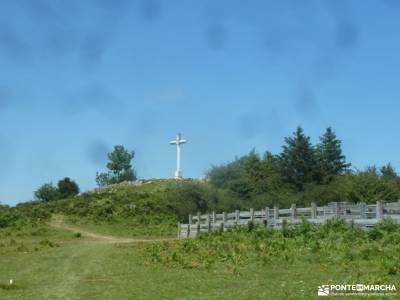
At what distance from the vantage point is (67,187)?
363ft

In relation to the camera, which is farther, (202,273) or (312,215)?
(312,215)

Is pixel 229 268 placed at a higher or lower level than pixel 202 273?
Answer: higher

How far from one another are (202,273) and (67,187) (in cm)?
9859

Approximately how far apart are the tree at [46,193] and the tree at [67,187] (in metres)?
1.03

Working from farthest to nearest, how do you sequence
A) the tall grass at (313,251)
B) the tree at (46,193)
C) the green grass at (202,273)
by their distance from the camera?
the tree at (46,193), the tall grass at (313,251), the green grass at (202,273)

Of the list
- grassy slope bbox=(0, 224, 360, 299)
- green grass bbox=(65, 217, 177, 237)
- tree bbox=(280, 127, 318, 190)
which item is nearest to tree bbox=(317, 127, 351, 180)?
tree bbox=(280, 127, 318, 190)

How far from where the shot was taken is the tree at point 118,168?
12131cm

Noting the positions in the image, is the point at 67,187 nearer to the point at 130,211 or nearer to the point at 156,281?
the point at 130,211

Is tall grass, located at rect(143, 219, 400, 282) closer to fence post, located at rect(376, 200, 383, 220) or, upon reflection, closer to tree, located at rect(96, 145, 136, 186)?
fence post, located at rect(376, 200, 383, 220)

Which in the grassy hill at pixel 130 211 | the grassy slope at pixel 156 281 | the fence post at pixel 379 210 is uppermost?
the grassy hill at pixel 130 211

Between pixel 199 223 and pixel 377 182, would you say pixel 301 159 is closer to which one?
pixel 377 182

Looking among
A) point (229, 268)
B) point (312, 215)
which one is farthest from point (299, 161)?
point (229, 268)

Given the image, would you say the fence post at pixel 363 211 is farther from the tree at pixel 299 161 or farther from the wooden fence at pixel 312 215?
the tree at pixel 299 161

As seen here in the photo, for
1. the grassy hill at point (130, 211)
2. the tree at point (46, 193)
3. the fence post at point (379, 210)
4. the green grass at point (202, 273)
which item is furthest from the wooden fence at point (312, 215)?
the tree at point (46, 193)
